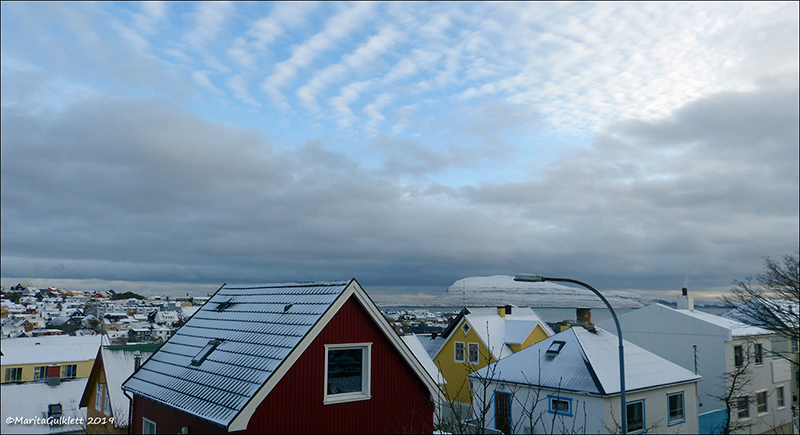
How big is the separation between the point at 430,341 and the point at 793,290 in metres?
28.0

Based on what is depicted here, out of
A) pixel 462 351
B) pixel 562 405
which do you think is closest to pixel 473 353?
pixel 462 351

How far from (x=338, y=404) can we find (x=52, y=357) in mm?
21361

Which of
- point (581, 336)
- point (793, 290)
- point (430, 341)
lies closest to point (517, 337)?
point (430, 341)

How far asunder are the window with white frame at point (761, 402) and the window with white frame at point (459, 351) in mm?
21146

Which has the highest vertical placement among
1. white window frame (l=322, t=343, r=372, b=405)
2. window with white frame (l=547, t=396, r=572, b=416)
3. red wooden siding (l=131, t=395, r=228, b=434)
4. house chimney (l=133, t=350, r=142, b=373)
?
white window frame (l=322, t=343, r=372, b=405)

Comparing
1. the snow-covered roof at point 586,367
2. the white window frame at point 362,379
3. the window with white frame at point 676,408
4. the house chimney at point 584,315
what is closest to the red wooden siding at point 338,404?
the white window frame at point 362,379

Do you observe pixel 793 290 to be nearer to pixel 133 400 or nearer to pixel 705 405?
pixel 705 405

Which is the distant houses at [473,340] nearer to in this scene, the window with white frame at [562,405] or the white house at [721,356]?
the white house at [721,356]

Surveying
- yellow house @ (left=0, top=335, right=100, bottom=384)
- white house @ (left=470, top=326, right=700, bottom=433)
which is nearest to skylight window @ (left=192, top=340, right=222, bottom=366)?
yellow house @ (left=0, top=335, right=100, bottom=384)

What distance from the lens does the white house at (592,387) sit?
23.0 metres

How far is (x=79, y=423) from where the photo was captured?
25.7m

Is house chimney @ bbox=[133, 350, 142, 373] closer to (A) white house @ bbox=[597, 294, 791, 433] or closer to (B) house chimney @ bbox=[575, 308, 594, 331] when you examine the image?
(B) house chimney @ bbox=[575, 308, 594, 331]

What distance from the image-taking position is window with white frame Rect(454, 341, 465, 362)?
42375 millimetres

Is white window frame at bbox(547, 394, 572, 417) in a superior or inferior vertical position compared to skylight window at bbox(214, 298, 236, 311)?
inferior
